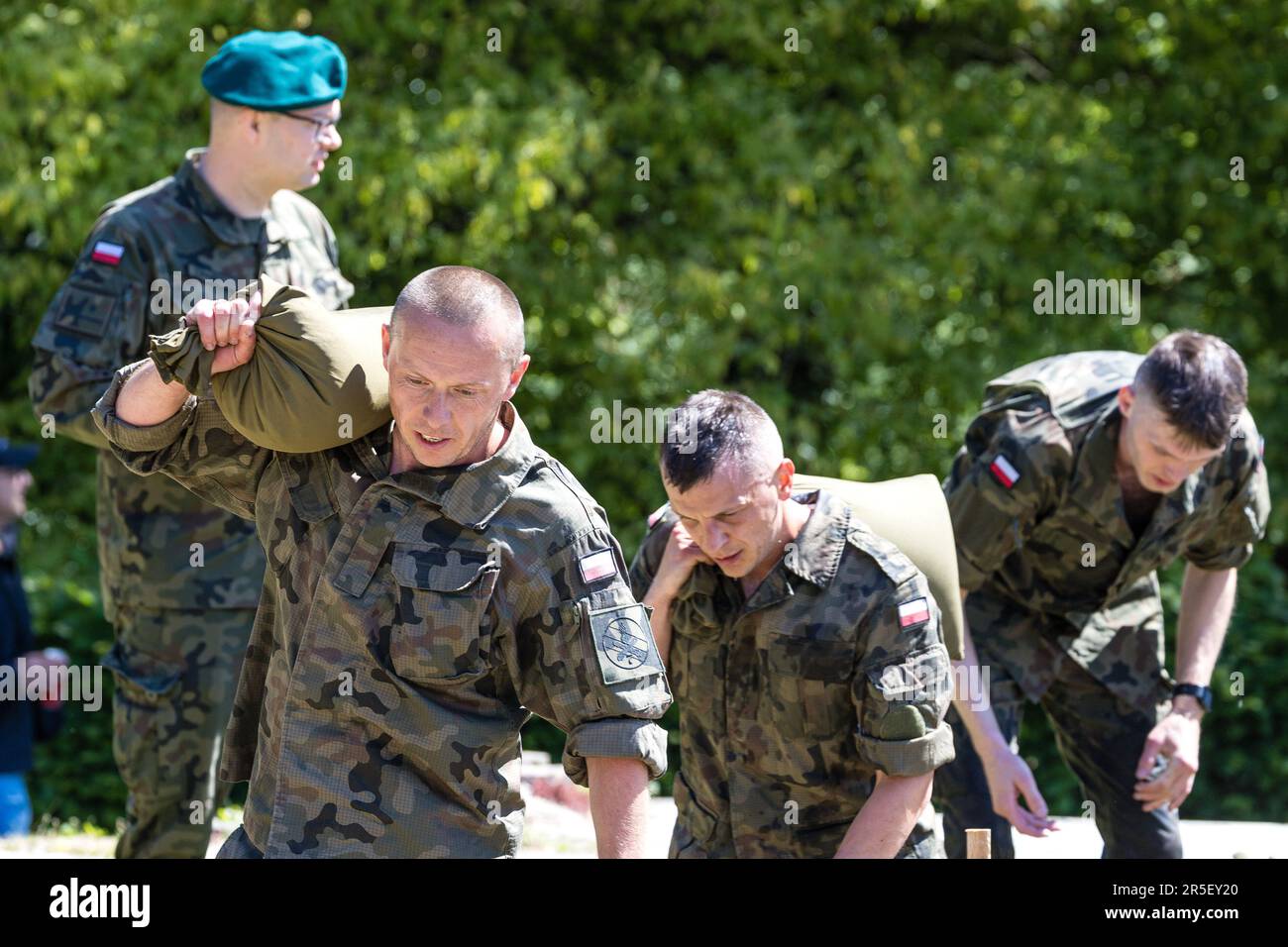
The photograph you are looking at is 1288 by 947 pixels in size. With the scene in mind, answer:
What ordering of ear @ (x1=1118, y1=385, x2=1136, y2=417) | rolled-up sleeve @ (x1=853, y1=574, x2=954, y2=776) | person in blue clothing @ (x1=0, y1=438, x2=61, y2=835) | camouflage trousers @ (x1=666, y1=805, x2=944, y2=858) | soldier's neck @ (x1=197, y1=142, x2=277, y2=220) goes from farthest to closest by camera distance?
1. person in blue clothing @ (x1=0, y1=438, x2=61, y2=835)
2. soldier's neck @ (x1=197, y1=142, x2=277, y2=220)
3. ear @ (x1=1118, y1=385, x2=1136, y2=417)
4. camouflage trousers @ (x1=666, y1=805, x2=944, y2=858)
5. rolled-up sleeve @ (x1=853, y1=574, x2=954, y2=776)

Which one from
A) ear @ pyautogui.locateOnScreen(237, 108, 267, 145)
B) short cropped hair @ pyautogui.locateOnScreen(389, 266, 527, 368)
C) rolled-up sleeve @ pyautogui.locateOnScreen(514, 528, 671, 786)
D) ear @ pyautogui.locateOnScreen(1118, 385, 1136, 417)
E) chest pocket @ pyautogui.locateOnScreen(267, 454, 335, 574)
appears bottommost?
rolled-up sleeve @ pyautogui.locateOnScreen(514, 528, 671, 786)

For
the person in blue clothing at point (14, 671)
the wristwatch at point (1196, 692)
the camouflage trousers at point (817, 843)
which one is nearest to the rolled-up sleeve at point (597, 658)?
the camouflage trousers at point (817, 843)

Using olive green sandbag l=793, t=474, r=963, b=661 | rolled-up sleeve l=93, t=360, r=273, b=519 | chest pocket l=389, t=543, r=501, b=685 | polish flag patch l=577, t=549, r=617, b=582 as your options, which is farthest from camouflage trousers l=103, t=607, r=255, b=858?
polish flag patch l=577, t=549, r=617, b=582

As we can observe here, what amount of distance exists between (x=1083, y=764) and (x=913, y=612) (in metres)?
1.91

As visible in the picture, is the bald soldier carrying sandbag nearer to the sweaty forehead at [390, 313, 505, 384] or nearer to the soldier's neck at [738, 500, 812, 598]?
the sweaty forehead at [390, 313, 505, 384]

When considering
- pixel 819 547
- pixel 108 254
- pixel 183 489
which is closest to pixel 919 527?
pixel 819 547

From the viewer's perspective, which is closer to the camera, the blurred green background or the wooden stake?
the wooden stake

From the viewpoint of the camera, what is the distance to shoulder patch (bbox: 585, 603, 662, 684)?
3.06 metres

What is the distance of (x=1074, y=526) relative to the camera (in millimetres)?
4977

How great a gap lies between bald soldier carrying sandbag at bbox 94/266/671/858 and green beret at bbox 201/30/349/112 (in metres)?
2.03
